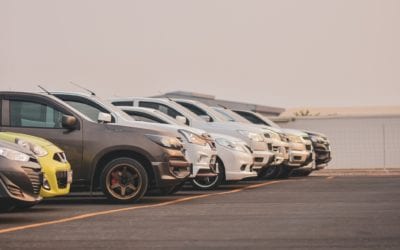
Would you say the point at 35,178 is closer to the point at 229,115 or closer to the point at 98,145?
the point at 98,145

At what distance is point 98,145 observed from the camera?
16375 millimetres

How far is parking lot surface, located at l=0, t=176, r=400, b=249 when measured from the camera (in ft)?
33.8

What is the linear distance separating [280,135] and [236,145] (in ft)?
16.6

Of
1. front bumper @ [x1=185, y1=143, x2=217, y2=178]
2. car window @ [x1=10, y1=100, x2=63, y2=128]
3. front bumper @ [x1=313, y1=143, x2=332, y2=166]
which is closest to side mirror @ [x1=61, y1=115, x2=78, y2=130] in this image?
car window @ [x1=10, y1=100, x2=63, y2=128]

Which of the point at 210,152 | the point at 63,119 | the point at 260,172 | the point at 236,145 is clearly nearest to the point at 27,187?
the point at 63,119

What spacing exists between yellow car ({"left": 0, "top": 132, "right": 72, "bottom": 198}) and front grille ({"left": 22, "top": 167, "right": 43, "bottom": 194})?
581 mm

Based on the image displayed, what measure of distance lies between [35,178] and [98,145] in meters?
2.97

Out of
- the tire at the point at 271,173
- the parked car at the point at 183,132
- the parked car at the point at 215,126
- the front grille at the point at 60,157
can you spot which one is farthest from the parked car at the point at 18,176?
the tire at the point at 271,173

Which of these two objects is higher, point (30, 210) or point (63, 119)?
point (63, 119)

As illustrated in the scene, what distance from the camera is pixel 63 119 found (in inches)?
631

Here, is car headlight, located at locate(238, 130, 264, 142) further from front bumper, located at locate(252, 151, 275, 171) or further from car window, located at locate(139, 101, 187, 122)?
car window, located at locate(139, 101, 187, 122)

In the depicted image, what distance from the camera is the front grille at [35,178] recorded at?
524 inches

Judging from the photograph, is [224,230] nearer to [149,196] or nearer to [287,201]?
[287,201]

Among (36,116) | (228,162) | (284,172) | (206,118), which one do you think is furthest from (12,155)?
(284,172)
